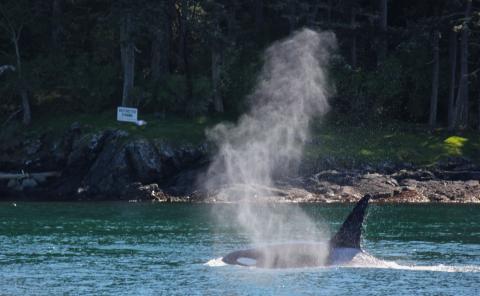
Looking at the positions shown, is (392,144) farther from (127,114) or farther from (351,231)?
(351,231)

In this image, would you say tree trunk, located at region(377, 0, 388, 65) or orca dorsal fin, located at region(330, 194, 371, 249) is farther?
tree trunk, located at region(377, 0, 388, 65)

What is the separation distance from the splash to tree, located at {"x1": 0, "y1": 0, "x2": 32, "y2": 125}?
15.5 meters

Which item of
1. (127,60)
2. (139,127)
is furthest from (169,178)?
(127,60)

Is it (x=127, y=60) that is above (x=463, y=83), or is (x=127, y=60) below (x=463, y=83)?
above

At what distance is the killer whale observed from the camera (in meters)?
37.8

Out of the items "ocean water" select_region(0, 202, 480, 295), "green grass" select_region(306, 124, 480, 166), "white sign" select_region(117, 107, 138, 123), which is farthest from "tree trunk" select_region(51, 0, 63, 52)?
"ocean water" select_region(0, 202, 480, 295)

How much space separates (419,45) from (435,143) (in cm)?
802

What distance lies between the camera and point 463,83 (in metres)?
81.1

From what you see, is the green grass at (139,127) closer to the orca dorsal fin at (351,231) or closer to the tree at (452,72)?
the tree at (452,72)

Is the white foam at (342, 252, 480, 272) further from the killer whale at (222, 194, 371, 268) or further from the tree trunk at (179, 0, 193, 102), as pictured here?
the tree trunk at (179, 0, 193, 102)

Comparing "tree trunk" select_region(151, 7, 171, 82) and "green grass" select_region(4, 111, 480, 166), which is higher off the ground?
"tree trunk" select_region(151, 7, 171, 82)

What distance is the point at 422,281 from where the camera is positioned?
35000 mm

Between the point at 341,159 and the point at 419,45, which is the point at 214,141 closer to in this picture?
the point at 341,159

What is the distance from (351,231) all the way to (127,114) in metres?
44.5
